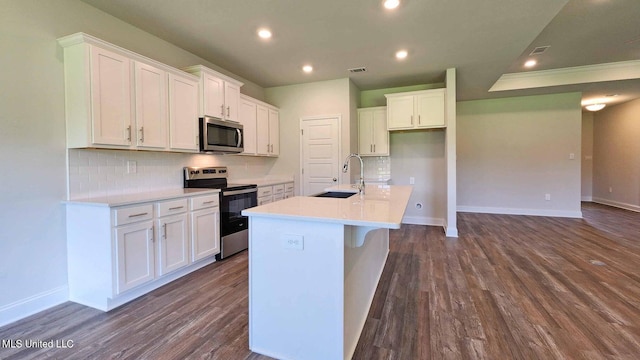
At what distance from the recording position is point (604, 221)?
5.36 metres

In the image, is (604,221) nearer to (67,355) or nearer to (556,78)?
(556,78)

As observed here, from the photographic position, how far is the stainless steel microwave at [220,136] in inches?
135

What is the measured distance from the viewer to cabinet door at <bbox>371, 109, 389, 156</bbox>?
523 cm

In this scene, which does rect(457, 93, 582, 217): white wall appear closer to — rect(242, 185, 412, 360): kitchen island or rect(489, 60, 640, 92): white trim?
rect(489, 60, 640, 92): white trim

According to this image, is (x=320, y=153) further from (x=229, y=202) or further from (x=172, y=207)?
(x=172, y=207)

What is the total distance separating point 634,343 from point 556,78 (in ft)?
16.3

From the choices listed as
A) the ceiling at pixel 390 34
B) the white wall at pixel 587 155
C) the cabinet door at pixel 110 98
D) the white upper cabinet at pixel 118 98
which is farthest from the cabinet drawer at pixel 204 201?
the white wall at pixel 587 155

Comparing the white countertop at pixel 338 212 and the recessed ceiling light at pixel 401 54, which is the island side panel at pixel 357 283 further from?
the recessed ceiling light at pixel 401 54

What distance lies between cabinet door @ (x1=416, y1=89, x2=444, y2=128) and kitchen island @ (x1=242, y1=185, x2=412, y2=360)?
3331 mm

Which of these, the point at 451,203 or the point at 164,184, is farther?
the point at 451,203

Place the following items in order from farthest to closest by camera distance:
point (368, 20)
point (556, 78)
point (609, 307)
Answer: point (556, 78) → point (368, 20) → point (609, 307)

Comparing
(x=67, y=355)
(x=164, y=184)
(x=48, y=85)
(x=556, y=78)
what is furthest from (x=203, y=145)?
(x=556, y=78)

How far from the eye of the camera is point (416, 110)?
15.6 feet

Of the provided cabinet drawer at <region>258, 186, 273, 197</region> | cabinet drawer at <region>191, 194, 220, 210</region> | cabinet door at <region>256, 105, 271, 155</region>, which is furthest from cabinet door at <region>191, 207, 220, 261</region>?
cabinet door at <region>256, 105, 271, 155</region>
